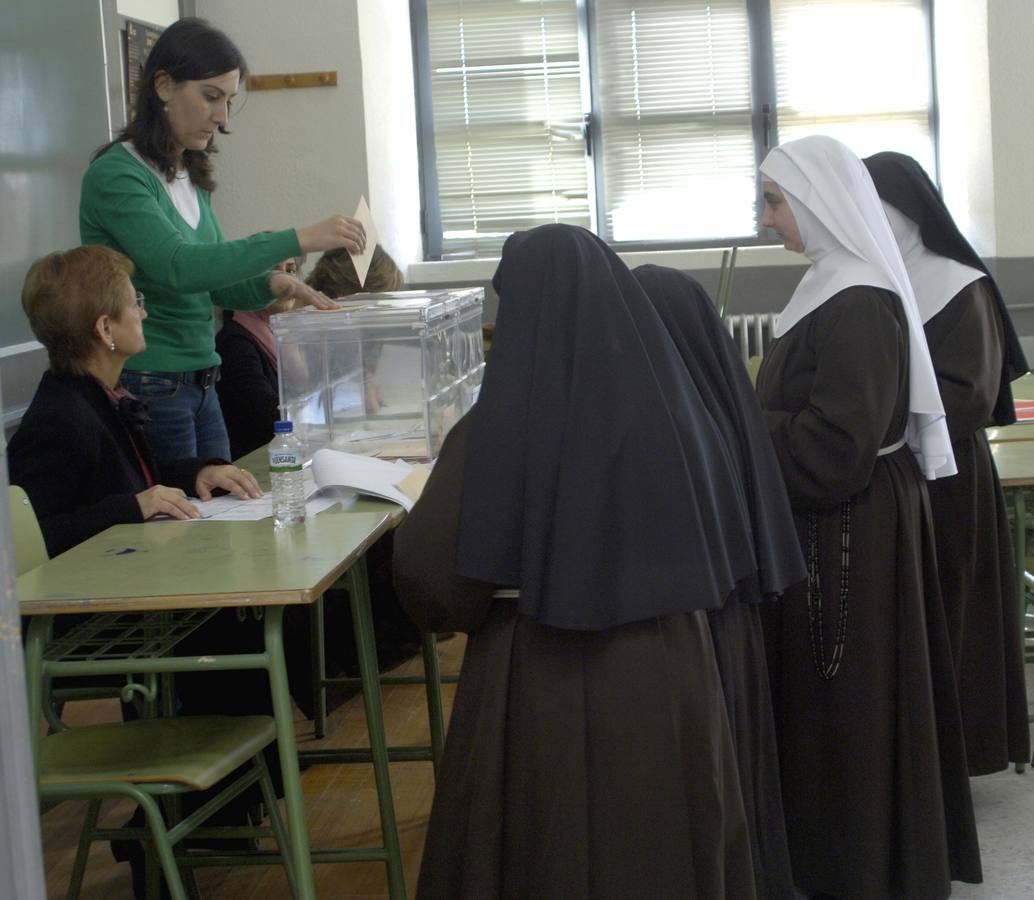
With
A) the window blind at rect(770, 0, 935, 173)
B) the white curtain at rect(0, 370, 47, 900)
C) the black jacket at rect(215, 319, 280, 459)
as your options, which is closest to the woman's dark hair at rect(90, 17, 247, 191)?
the black jacket at rect(215, 319, 280, 459)

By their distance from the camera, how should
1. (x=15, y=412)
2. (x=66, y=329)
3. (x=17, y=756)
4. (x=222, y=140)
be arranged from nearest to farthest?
1. (x=17, y=756)
2. (x=66, y=329)
3. (x=15, y=412)
4. (x=222, y=140)

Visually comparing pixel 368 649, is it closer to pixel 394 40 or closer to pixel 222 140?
pixel 222 140

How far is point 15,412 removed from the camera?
380 centimetres

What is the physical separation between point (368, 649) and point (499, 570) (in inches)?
26.4

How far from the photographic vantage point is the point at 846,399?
8.13ft

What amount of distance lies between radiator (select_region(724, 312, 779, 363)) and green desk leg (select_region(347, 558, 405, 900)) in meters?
3.94

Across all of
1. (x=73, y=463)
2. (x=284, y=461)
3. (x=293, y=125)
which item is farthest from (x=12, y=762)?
(x=293, y=125)

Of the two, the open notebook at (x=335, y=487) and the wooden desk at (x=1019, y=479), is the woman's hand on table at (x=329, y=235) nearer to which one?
the open notebook at (x=335, y=487)

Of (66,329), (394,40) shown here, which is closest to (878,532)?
(66,329)

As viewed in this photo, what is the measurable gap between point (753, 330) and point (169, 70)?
3.73 m

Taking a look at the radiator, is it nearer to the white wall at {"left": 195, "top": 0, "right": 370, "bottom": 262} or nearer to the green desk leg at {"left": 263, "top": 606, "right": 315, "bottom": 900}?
the white wall at {"left": 195, "top": 0, "right": 370, "bottom": 262}

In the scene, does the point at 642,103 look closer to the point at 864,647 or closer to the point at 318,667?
the point at 318,667

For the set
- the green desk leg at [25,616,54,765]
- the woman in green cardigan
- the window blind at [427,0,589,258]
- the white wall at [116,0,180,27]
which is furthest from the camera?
the window blind at [427,0,589,258]

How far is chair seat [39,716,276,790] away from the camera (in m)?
2.01
